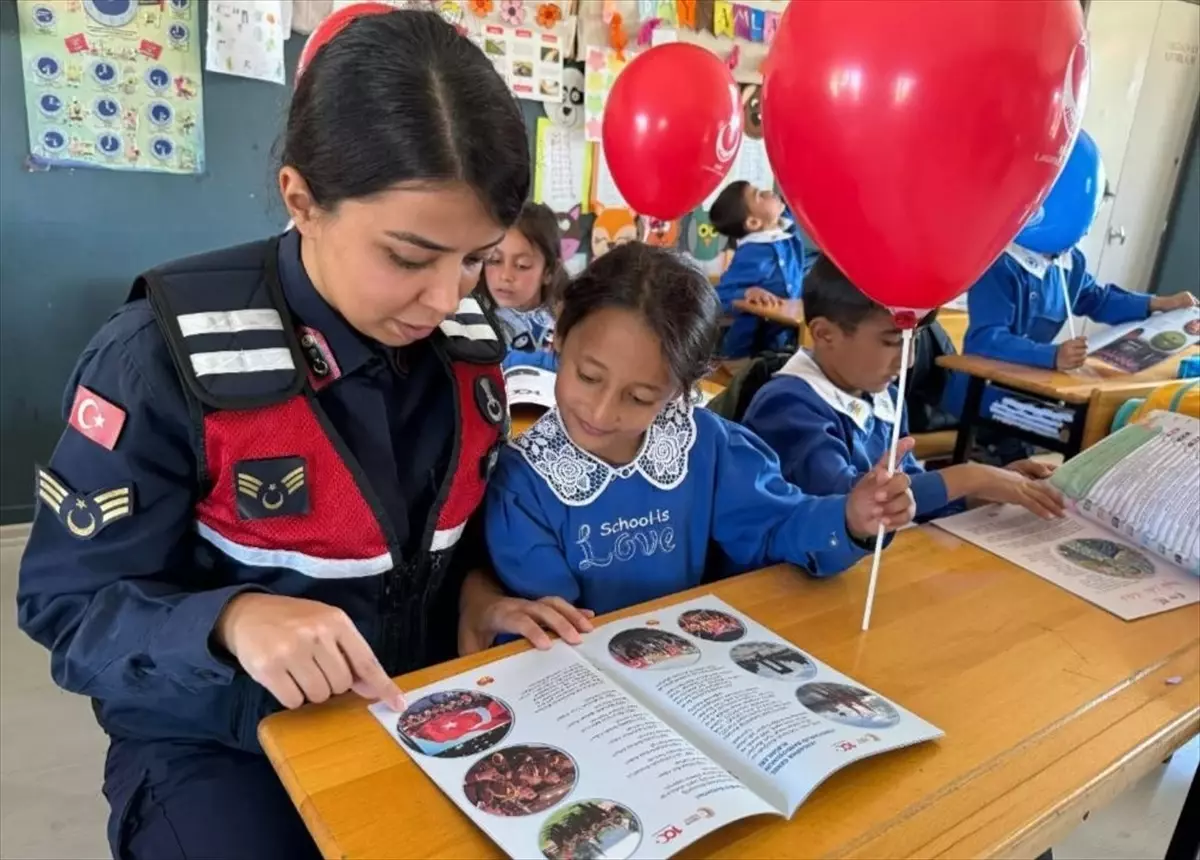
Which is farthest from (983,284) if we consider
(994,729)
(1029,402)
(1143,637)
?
(994,729)

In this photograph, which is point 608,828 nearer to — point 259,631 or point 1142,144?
point 259,631

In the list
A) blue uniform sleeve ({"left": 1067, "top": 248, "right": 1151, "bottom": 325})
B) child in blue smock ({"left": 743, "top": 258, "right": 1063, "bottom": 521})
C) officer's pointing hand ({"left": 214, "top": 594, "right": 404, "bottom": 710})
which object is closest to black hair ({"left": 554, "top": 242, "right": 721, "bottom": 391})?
child in blue smock ({"left": 743, "top": 258, "right": 1063, "bottom": 521})

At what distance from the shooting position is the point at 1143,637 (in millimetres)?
988

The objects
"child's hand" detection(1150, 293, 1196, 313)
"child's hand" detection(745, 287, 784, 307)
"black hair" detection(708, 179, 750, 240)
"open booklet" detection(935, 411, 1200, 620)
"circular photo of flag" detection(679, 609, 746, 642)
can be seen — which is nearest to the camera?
"circular photo of flag" detection(679, 609, 746, 642)

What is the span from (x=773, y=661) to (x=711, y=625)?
85mm

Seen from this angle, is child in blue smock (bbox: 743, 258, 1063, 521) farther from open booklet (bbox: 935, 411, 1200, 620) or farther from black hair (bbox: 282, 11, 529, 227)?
black hair (bbox: 282, 11, 529, 227)

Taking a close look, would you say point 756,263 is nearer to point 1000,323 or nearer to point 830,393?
point 1000,323

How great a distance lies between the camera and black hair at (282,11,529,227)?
0.77 m

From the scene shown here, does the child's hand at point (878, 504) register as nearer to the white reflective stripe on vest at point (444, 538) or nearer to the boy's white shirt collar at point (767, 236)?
the white reflective stripe on vest at point (444, 538)

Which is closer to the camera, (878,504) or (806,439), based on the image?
(878,504)

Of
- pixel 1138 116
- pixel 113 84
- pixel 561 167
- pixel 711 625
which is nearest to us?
pixel 711 625

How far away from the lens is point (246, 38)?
263cm

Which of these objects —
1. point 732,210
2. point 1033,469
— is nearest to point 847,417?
point 1033,469

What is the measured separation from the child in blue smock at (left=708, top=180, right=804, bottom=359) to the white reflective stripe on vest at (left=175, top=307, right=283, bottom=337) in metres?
2.38
